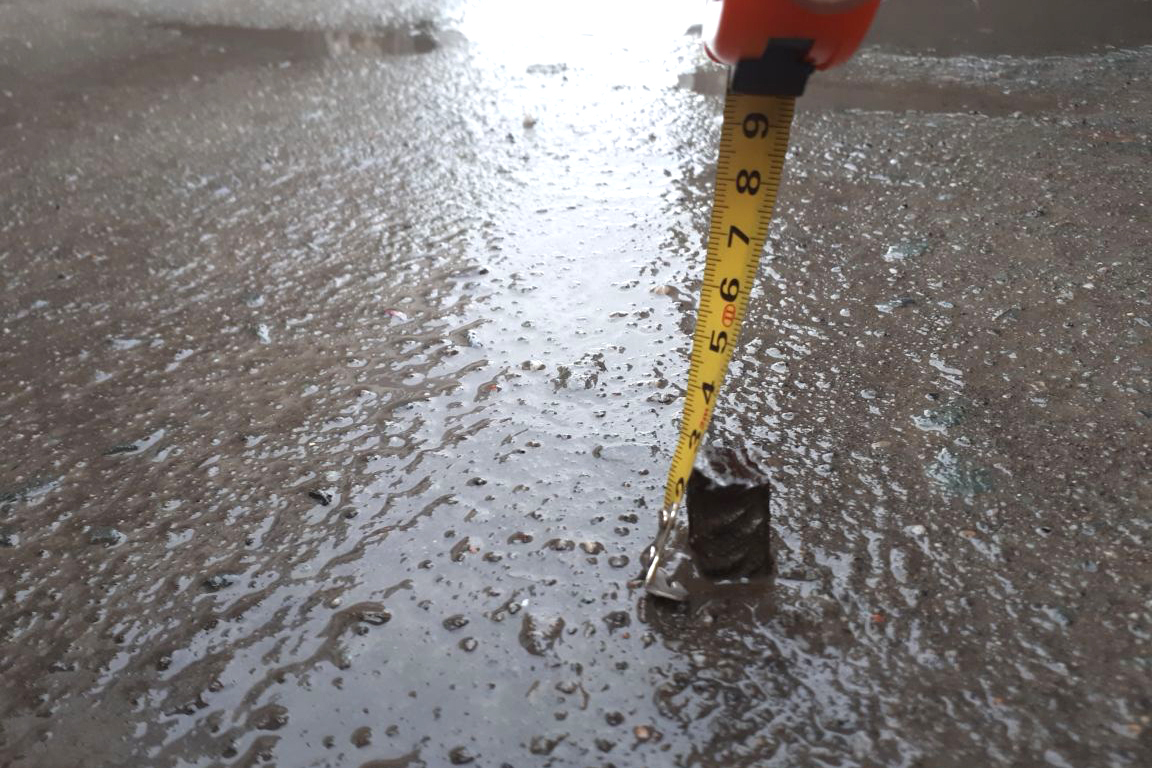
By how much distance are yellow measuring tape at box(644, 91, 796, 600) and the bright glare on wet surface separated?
193 mm

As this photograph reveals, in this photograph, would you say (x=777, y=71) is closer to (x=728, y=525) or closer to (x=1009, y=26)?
(x=728, y=525)

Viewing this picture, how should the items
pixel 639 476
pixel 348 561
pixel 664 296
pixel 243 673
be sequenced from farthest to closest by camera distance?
pixel 664 296 < pixel 639 476 < pixel 348 561 < pixel 243 673

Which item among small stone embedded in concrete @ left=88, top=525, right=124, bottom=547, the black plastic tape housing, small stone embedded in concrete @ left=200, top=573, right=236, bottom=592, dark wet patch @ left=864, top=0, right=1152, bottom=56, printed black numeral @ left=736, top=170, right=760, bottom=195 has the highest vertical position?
dark wet patch @ left=864, top=0, right=1152, bottom=56

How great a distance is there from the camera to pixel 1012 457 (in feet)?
7.02

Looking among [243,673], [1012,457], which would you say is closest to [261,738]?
[243,673]

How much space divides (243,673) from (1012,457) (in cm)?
174

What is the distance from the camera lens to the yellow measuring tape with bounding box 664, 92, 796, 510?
5.19 ft

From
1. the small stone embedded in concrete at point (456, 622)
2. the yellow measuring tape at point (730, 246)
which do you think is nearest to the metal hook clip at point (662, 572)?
the yellow measuring tape at point (730, 246)

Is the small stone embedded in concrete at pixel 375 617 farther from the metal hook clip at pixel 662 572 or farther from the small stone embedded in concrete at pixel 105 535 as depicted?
the small stone embedded in concrete at pixel 105 535

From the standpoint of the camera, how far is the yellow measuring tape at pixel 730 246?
158 centimetres

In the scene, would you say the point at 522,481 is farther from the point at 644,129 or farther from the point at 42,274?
the point at 644,129

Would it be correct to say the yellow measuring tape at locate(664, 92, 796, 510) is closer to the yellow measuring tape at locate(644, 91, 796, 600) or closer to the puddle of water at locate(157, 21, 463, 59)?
the yellow measuring tape at locate(644, 91, 796, 600)

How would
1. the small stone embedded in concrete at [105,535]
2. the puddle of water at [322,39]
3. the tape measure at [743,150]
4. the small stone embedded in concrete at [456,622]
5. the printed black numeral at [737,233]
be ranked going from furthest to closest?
the puddle of water at [322,39], the small stone embedded in concrete at [105,535], the small stone embedded in concrete at [456,622], the printed black numeral at [737,233], the tape measure at [743,150]

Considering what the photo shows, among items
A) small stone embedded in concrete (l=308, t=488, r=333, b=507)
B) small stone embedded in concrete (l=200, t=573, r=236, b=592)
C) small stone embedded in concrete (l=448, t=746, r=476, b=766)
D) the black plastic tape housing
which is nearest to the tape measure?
the black plastic tape housing
